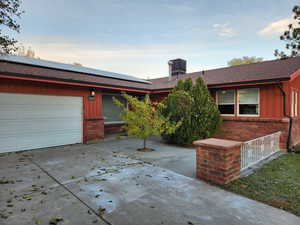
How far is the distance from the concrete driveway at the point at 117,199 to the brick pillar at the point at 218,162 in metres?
0.25

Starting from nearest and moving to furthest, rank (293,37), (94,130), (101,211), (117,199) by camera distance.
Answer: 1. (101,211)
2. (117,199)
3. (94,130)
4. (293,37)

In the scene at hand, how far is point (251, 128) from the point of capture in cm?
729

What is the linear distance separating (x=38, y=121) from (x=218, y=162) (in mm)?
6591

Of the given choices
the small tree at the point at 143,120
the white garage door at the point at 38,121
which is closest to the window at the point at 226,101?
the small tree at the point at 143,120

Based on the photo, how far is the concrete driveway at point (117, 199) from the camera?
7.34 ft

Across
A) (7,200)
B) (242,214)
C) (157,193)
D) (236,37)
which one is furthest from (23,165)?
(236,37)

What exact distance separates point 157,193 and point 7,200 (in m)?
2.41

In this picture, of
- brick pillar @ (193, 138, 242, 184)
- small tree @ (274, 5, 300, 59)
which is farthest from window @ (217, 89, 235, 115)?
small tree @ (274, 5, 300, 59)

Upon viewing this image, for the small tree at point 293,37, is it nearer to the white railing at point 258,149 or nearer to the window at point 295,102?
the window at point 295,102

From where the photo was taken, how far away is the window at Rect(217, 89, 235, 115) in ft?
26.4

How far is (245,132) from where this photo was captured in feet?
24.4

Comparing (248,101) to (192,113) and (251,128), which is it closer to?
(251,128)

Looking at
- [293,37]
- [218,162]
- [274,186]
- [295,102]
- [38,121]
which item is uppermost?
[293,37]

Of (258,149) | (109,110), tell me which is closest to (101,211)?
(258,149)
